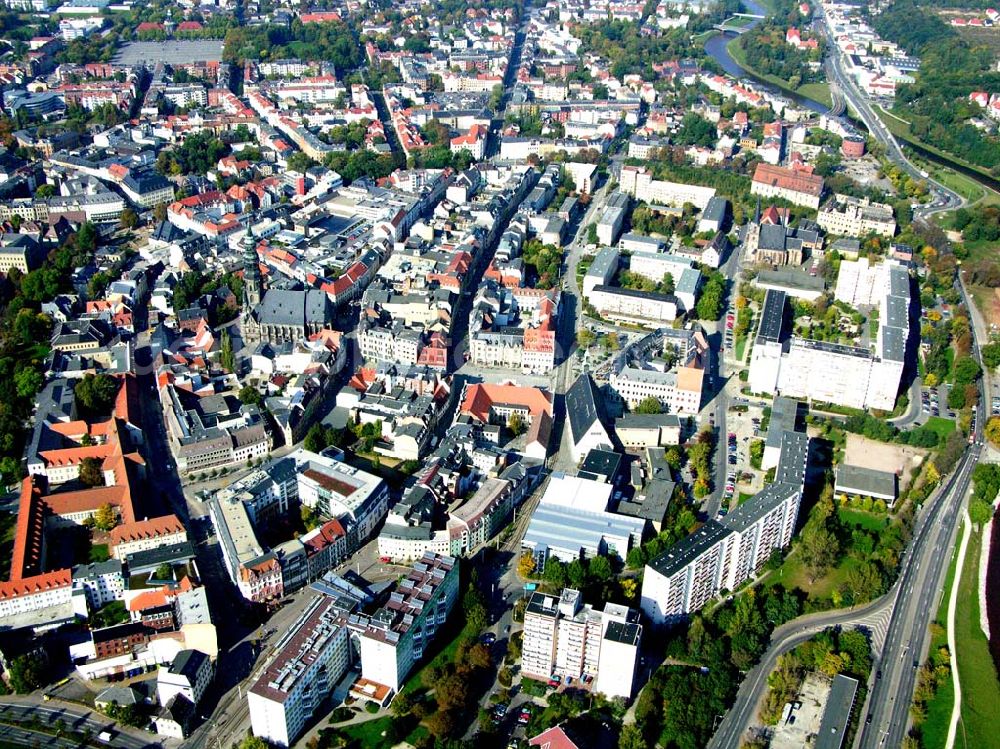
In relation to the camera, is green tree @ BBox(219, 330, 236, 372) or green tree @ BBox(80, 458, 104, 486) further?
green tree @ BBox(219, 330, 236, 372)

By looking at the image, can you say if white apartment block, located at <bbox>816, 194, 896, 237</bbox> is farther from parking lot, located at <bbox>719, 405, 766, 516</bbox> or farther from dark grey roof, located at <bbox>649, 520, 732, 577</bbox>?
dark grey roof, located at <bbox>649, 520, 732, 577</bbox>

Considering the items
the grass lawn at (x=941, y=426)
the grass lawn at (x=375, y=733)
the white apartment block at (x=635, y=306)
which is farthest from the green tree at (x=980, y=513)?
the grass lawn at (x=375, y=733)

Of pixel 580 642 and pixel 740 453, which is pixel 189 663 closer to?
pixel 580 642

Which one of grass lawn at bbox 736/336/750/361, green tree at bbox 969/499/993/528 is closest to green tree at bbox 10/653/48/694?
green tree at bbox 969/499/993/528

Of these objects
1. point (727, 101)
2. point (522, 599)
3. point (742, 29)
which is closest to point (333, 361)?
point (522, 599)

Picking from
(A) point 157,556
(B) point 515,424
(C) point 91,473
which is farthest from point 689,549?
(C) point 91,473
